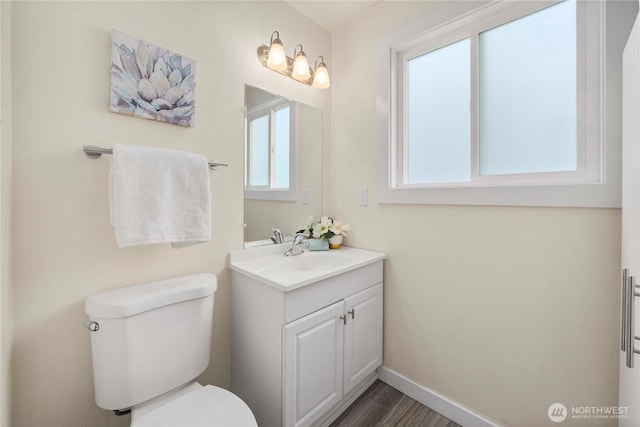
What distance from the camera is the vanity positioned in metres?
1.17

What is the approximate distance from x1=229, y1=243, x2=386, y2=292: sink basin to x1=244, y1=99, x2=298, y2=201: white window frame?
32 cm

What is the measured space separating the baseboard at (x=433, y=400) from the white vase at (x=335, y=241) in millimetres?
841

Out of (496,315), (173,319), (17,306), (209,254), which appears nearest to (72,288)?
(17,306)

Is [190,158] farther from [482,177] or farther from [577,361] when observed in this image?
[577,361]

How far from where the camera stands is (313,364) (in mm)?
1266

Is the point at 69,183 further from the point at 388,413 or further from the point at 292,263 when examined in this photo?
the point at 388,413

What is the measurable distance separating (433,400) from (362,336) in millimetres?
529

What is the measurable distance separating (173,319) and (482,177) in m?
Answer: 1.61

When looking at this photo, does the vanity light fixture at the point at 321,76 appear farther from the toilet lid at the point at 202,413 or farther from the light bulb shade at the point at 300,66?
the toilet lid at the point at 202,413

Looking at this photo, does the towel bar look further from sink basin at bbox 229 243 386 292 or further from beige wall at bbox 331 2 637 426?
beige wall at bbox 331 2 637 426

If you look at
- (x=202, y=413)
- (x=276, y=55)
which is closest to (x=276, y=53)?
(x=276, y=55)

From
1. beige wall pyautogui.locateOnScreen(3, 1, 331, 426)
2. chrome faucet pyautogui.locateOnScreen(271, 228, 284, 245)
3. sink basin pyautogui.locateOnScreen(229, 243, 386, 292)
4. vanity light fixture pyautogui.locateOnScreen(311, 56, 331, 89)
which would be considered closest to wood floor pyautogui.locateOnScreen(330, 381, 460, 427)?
sink basin pyautogui.locateOnScreen(229, 243, 386, 292)

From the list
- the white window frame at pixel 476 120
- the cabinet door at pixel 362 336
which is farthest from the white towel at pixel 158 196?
the white window frame at pixel 476 120

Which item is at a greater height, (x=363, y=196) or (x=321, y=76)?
(x=321, y=76)
